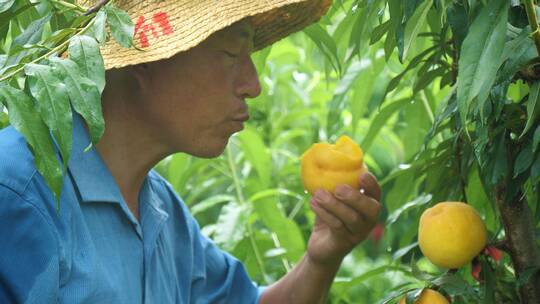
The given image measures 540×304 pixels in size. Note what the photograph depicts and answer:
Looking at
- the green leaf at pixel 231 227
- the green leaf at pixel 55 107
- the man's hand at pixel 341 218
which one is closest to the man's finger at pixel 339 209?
the man's hand at pixel 341 218

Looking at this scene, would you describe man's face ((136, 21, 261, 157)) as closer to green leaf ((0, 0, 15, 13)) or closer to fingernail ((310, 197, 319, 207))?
fingernail ((310, 197, 319, 207))

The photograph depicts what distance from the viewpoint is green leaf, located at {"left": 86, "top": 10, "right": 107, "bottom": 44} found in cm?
127

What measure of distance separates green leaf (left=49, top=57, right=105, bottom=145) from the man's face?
A: 0.42 m

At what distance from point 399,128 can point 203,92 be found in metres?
1.45

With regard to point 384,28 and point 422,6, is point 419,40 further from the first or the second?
point 422,6

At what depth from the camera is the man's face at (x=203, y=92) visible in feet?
5.32

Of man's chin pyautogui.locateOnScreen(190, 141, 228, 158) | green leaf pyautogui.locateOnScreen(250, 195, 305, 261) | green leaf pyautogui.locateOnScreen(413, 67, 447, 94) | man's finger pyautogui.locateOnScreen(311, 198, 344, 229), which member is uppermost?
green leaf pyautogui.locateOnScreen(413, 67, 447, 94)

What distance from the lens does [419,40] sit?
5.96 ft

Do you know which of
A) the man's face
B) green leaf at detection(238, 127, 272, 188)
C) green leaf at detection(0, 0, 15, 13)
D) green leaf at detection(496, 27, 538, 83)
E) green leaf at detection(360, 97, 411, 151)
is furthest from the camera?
green leaf at detection(238, 127, 272, 188)

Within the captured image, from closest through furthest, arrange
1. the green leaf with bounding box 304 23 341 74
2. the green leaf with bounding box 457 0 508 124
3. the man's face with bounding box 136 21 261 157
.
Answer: the green leaf with bounding box 457 0 508 124
the man's face with bounding box 136 21 261 157
the green leaf with bounding box 304 23 341 74

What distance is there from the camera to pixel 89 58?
1.24 meters

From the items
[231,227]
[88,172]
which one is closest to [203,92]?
[88,172]

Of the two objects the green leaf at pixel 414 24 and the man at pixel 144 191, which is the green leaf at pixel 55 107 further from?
the green leaf at pixel 414 24

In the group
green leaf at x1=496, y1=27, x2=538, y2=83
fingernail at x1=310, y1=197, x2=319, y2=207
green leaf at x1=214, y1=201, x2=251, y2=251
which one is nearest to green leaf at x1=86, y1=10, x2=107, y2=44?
green leaf at x1=496, y1=27, x2=538, y2=83
